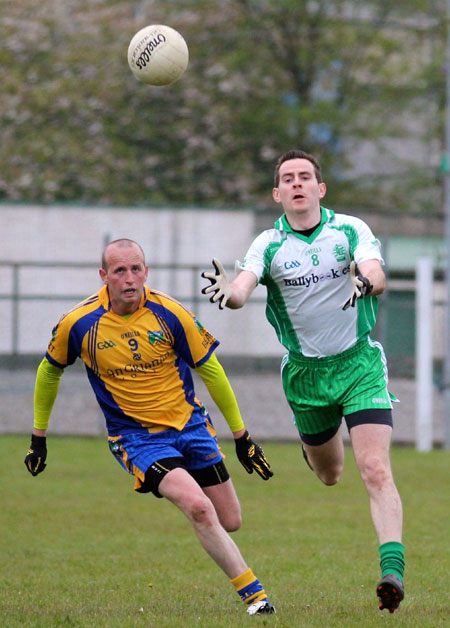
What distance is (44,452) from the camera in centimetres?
639

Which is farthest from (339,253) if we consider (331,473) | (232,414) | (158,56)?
(158,56)

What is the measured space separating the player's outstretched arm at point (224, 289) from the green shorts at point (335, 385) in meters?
0.84

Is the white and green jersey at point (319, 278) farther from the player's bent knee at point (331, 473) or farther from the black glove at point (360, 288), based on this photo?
the player's bent knee at point (331, 473)

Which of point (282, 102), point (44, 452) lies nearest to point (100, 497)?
point (44, 452)

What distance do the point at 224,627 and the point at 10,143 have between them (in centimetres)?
2260

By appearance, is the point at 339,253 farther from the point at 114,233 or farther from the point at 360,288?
the point at 114,233

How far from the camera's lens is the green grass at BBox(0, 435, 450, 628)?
571 cm

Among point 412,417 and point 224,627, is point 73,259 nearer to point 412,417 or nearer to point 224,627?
point 412,417

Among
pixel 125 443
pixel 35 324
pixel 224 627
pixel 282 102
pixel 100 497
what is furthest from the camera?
pixel 282 102

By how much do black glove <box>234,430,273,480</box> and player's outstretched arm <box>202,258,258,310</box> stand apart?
91 centimetres

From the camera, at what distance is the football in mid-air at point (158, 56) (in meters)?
7.21

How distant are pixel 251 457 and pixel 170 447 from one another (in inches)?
19.3

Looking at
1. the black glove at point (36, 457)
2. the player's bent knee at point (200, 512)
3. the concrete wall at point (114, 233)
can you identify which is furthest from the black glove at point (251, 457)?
the concrete wall at point (114, 233)

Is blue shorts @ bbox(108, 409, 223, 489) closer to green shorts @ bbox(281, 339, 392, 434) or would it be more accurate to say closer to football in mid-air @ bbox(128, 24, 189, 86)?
green shorts @ bbox(281, 339, 392, 434)
